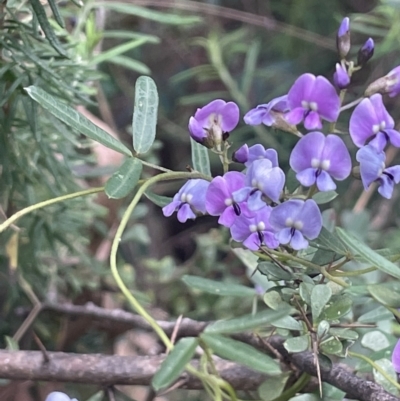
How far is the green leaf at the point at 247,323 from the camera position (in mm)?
298

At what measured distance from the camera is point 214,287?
437 millimetres

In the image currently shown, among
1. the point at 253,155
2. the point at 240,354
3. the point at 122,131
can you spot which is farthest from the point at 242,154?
the point at 122,131

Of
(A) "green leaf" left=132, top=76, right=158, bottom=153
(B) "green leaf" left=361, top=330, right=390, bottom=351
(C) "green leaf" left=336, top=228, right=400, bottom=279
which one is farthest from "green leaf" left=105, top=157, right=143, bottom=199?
(B) "green leaf" left=361, top=330, right=390, bottom=351

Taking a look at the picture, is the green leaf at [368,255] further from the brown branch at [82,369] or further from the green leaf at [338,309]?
the brown branch at [82,369]

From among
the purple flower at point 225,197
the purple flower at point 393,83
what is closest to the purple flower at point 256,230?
the purple flower at point 225,197

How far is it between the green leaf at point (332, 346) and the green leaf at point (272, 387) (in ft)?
0.20

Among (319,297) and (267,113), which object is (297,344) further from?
(267,113)

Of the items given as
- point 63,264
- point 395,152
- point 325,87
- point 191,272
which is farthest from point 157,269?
point 325,87

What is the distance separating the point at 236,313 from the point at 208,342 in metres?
0.48

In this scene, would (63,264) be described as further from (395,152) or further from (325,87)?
(395,152)

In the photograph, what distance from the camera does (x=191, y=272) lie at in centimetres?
88

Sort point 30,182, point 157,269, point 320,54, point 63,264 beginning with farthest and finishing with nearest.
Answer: point 320,54, point 157,269, point 63,264, point 30,182

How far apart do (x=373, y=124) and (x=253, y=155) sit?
8cm

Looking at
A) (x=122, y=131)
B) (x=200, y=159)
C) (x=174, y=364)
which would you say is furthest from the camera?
(x=122, y=131)
